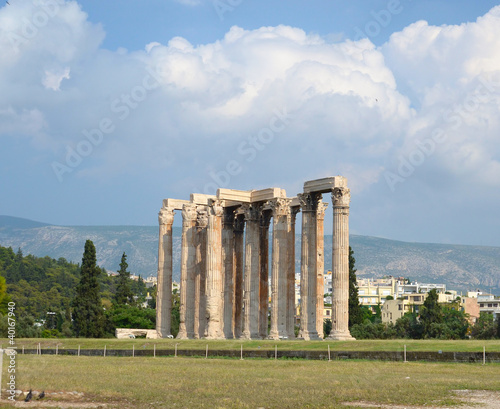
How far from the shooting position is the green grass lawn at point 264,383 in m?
25.1

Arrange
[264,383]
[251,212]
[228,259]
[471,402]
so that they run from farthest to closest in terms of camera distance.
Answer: [228,259], [251,212], [264,383], [471,402]

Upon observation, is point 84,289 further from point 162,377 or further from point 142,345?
point 162,377

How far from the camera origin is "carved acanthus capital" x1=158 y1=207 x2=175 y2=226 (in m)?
75.9

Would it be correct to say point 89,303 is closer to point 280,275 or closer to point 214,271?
point 214,271

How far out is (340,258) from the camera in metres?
56.8

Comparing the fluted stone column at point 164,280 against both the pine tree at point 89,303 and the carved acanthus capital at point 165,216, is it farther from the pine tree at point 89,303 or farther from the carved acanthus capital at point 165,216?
the pine tree at point 89,303

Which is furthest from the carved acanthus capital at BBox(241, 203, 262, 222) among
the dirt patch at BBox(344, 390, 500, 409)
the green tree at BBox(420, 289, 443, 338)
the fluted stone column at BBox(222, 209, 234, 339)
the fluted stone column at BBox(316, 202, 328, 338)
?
the dirt patch at BBox(344, 390, 500, 409)

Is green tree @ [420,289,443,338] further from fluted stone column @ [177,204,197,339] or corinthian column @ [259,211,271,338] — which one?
fluted stone column @ [177,204,197,339]

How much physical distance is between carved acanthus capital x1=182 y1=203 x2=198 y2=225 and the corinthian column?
6.79 metres

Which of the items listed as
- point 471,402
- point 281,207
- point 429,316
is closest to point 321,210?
point 281,207

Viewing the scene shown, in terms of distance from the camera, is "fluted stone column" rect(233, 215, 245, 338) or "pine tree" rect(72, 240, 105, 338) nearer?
"fluted stone column" rect(233, 215, 245, 338)

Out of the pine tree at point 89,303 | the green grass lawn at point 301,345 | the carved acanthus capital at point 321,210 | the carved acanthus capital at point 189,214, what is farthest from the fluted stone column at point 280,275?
the pine tree at point 89,303

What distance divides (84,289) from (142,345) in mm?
31160

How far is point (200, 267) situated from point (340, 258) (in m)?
20.0
